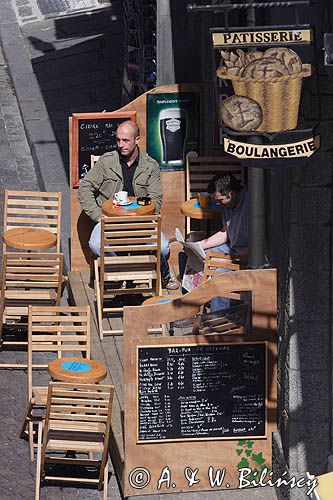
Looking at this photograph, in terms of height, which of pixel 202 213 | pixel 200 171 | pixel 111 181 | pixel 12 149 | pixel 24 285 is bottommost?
pixel 12 149

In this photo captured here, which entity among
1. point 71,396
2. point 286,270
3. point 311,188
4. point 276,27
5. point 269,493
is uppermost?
point 276,27

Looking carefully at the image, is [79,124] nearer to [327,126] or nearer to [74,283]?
[74,283]

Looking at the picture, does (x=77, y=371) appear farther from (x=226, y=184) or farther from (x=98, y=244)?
(x=98, y=244)

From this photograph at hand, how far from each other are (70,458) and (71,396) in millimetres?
722

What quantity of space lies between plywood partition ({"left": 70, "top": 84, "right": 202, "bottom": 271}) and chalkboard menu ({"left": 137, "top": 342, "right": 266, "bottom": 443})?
4159mm

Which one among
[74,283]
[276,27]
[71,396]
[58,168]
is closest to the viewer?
[276,27]

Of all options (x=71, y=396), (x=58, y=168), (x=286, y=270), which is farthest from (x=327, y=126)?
(x=58, y=168)

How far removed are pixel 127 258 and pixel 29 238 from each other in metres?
1.16

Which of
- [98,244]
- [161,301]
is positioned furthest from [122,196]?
[161,301]

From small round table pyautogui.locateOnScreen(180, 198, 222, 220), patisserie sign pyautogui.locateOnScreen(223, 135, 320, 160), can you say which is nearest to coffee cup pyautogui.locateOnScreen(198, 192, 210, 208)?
small round table pyautogui.locateOnScreen(180, 198, 222, 220)

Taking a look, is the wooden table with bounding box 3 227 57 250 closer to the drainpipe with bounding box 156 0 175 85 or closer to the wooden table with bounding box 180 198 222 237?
the wooden table with bounding box 180 198 222 237

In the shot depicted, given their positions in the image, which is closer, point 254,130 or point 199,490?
point 254,130

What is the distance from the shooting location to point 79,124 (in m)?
13.6

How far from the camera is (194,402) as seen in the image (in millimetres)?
9789
